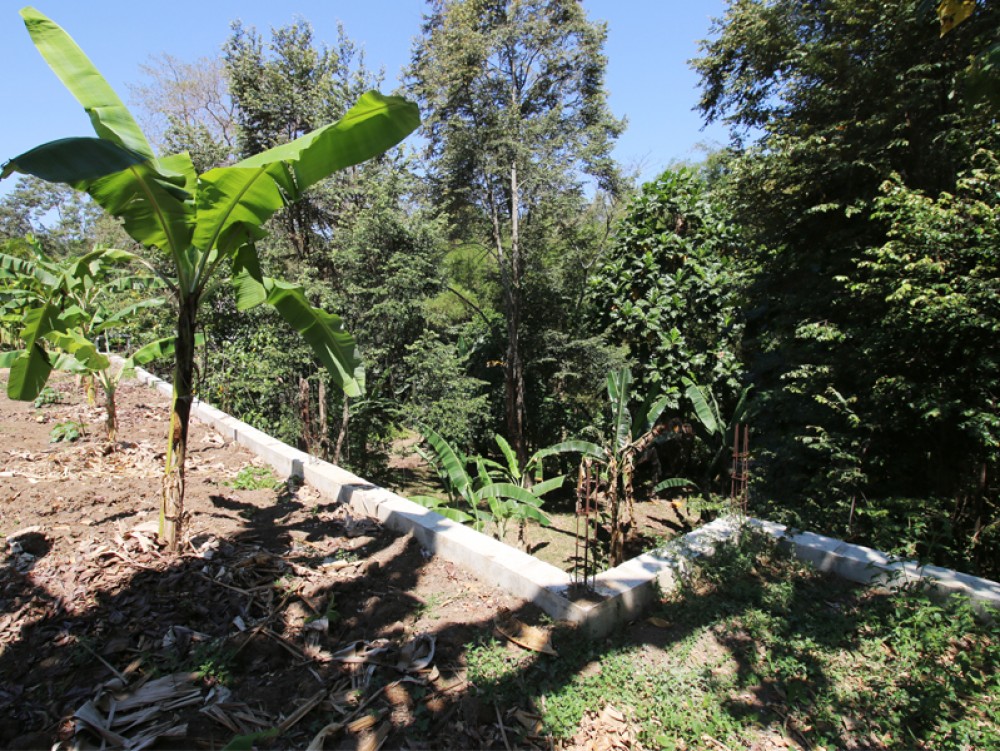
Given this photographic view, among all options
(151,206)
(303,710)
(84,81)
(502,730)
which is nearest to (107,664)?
(303,710)

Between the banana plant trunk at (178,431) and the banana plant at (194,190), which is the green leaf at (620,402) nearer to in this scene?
the banana plant at (194,190)

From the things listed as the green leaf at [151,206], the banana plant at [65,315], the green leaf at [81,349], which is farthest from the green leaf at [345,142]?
the green leaf at [81,349]

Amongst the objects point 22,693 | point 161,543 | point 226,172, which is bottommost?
point 22,693

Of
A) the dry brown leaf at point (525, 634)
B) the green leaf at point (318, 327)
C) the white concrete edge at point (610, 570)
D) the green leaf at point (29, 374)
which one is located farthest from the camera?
the green leaf at point (29, 374)

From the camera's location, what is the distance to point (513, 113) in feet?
30.0

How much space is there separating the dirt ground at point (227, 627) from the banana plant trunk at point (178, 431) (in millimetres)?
189

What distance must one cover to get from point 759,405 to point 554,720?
545 centimetres

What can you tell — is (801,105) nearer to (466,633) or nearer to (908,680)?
(908,680)

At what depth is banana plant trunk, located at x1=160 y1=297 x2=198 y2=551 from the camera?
325cm

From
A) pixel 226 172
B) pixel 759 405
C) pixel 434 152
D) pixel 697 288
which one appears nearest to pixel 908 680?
pixel 759 405

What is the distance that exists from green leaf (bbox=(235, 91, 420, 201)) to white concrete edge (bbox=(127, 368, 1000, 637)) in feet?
8.50

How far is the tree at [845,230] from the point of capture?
4945 millimetres

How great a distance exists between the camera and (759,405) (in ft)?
21.7

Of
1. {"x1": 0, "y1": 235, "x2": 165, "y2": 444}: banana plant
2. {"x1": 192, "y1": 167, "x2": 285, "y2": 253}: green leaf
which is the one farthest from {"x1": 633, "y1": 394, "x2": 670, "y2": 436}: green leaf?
{"x1": 0, "y1": 235, "x2": 165, "y2": 444}: banana plant
